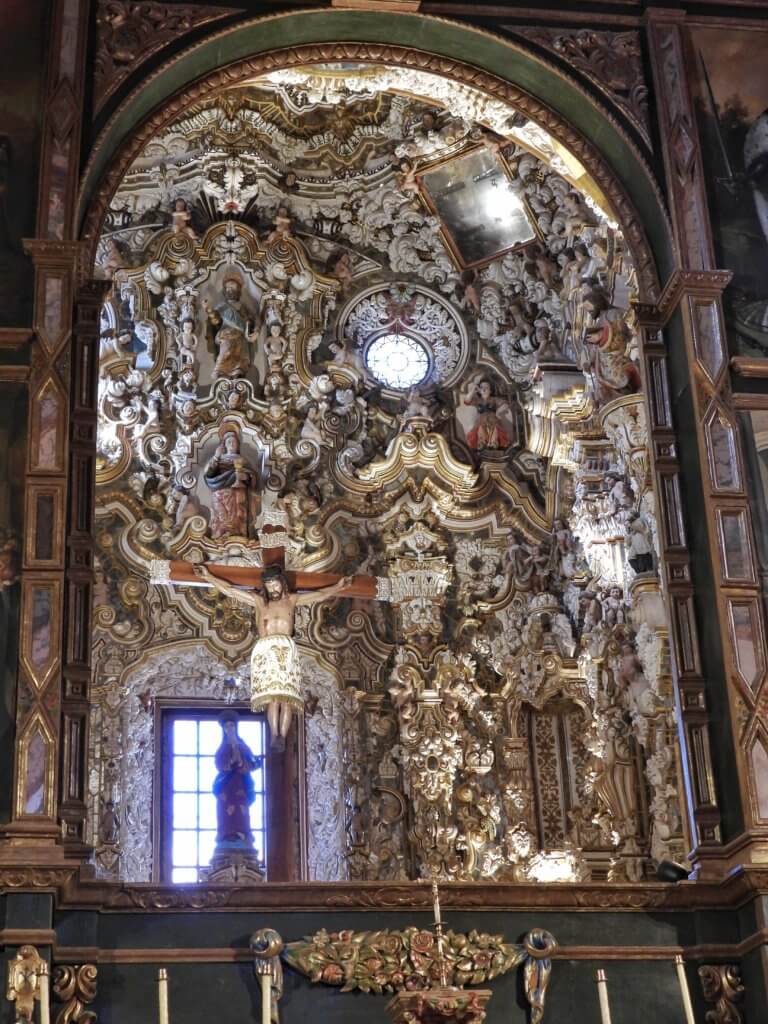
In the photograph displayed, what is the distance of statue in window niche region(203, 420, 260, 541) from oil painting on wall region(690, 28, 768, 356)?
734 cm

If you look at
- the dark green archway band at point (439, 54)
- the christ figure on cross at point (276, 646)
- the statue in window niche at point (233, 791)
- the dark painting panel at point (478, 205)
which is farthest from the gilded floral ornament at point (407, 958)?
the dark painting panel at point (478, 205)

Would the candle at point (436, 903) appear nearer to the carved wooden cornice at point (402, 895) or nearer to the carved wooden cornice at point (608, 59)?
the carved wooden cornice at point (402, 895)

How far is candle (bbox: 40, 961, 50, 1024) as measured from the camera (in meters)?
9.41

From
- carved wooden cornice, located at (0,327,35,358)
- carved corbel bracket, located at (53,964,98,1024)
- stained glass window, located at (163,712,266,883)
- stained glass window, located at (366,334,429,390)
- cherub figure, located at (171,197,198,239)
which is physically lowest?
carved corbel bracket, located at (53,964,98,1024)

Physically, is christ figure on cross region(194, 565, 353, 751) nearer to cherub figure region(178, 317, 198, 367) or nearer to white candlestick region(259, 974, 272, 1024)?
cherub figure region(178, 317, 198, 367)

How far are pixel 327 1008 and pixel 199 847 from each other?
7592 millimetres

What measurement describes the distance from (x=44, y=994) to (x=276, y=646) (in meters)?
7.29

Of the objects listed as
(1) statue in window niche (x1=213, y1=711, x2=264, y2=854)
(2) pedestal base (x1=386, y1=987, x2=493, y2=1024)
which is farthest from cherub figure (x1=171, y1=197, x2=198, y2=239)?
(2) pedestal base (x1=386, y1=987, x2=493, y2=1024)

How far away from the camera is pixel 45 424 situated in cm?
1177

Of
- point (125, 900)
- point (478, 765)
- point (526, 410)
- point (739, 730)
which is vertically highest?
point (526, 410)

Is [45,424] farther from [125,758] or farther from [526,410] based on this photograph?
[526,410]

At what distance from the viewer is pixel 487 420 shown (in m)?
19.8

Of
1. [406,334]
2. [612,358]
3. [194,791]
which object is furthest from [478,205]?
[194,791]

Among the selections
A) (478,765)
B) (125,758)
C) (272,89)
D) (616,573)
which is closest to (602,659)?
(616,573)
